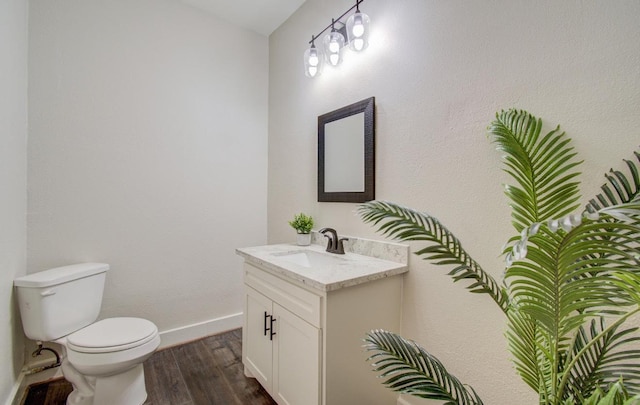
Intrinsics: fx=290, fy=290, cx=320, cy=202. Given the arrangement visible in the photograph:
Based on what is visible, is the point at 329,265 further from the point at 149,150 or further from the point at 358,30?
the point at 149,150

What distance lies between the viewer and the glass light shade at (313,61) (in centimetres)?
198

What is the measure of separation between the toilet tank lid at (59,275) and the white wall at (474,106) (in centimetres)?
158

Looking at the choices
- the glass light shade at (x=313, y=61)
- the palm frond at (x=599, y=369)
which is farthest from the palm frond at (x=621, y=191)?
the glass light shade at (x=313, y=61)

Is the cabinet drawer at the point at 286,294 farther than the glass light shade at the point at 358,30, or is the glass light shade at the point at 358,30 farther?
the glass light shade at the point at 358,30

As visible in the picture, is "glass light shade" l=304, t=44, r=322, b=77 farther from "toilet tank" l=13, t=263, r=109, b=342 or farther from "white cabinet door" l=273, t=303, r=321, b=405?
"toilet tank" l=13, t=263, r=109, b=342

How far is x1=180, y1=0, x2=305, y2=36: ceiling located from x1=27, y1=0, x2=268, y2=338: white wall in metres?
0.08

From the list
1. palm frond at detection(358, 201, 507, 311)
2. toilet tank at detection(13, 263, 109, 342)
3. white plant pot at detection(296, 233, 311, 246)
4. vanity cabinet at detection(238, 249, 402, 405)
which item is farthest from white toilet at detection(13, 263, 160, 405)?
palm frond at detection(358, 201, 507, 311)

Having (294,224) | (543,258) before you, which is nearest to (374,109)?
(294,224)

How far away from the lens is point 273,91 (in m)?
2.66

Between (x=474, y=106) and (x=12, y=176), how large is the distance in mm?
2317

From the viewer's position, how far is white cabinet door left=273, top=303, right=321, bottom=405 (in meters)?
1.27

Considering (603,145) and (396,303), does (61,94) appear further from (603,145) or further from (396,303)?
(603,145)

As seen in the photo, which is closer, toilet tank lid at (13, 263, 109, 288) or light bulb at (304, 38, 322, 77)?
toilet tank lid at (13, 263, 109, 288)

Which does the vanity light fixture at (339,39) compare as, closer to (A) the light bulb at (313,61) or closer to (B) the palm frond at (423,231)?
(A) the light bulb at (313,61)
